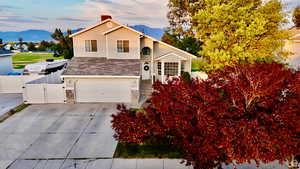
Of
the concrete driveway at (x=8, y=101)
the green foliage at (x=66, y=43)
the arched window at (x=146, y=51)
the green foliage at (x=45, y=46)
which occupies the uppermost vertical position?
the green foliage at (x=45, y=46)

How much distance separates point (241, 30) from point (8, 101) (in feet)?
61.8

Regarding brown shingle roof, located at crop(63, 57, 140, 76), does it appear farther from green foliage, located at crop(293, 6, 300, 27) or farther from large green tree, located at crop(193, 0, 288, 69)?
green foliage, located at crop(293, 6, 300, 27)

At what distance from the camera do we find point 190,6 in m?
25.9

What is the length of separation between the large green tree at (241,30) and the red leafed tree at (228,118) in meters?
10.8

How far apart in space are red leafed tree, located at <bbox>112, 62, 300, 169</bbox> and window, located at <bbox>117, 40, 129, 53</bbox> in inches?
478

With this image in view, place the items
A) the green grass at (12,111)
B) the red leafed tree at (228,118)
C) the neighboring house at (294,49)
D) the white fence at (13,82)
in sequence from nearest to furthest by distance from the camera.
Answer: the red leafed tree at (228,118) < the green grass at (12,111) < the white fence at (13,82) < the neighboring house at (294,49)

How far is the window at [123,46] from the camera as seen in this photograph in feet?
55.1

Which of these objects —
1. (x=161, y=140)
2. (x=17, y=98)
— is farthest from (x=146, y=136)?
(x=17, y=98)

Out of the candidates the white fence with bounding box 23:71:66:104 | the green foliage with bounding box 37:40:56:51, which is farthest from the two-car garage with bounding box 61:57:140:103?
the green foliage with bounding box 37:40:56:51

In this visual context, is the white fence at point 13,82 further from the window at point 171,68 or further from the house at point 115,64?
the window at point 171,68

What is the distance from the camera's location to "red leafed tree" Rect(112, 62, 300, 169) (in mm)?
3838

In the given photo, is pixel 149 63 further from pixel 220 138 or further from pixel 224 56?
pixel 220 138

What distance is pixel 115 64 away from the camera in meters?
15.9

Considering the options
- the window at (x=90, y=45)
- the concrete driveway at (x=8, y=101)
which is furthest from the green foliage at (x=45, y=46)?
the window at (x=90, y=45)
